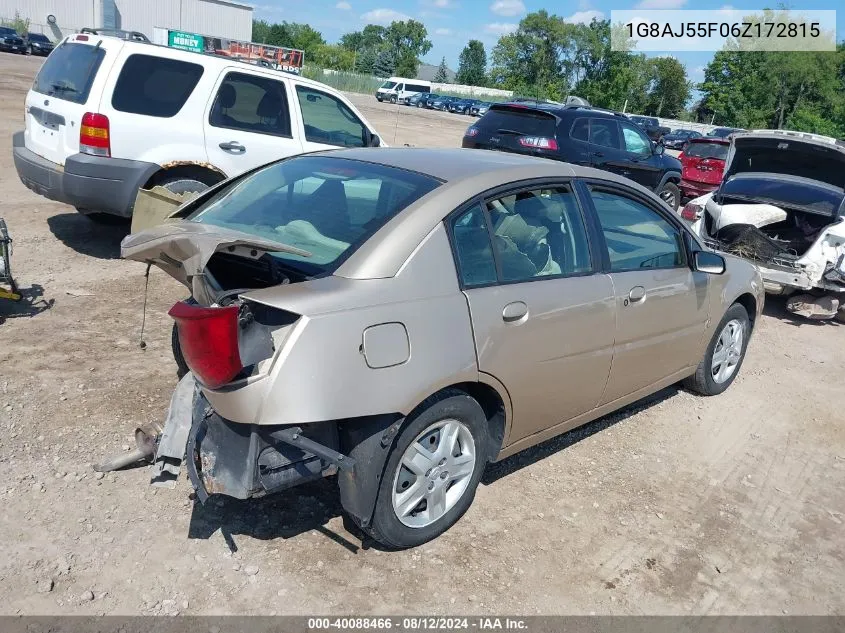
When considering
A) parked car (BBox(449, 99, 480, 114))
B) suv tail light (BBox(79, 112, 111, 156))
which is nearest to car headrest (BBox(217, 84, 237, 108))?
suv tail light (BBox(79, 112, 111, 156))

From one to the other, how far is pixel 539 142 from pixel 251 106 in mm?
5789

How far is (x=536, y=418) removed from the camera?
3.89 m

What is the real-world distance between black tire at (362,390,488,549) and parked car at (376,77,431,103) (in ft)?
175

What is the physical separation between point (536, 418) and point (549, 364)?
0.31m

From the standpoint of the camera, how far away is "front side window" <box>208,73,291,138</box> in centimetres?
729

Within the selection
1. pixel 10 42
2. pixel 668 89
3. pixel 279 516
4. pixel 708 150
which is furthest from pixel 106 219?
pixel 668 89

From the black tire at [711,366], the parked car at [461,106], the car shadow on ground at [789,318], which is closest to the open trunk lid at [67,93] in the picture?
the black tire at [711,366]

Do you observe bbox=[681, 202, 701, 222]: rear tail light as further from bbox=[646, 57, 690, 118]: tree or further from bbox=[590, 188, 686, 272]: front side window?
bbox=[646, 57, 690, 118]: tree

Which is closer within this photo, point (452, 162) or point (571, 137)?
point (452, 162)

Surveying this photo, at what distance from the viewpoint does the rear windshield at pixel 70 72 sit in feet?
22.2

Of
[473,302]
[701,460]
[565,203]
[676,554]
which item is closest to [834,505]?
[701,460]

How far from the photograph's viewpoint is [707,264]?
4828 millimetres

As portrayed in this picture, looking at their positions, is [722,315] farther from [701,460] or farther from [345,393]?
[345,393]

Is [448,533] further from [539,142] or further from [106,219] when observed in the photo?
[539,142]
